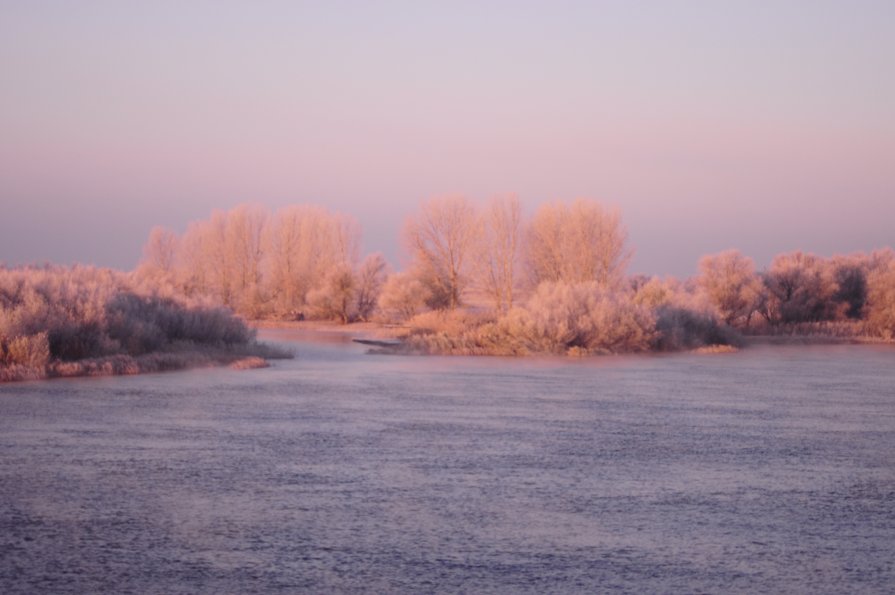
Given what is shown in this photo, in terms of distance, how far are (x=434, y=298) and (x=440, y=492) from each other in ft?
133

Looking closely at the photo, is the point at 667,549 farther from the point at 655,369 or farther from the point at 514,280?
the point at 514,280

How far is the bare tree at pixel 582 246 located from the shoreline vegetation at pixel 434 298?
0.19 feet

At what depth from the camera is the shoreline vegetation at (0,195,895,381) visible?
1934 cm

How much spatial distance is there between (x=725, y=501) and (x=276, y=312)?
54.1 m

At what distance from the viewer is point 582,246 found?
144 ft

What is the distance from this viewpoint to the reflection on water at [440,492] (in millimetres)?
5223

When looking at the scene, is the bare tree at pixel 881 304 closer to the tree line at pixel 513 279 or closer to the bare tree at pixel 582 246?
the tree line at pixel 513 279

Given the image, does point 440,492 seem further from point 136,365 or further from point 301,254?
point 301,254

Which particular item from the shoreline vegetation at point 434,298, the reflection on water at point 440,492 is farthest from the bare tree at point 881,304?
the reflection on water at point 440,492

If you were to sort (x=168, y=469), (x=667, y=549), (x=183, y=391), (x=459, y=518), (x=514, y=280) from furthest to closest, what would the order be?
(x=514, y=280), (x=183, y=391), (x=168, y=469), (x=459, y=518), (x=667, y=549)

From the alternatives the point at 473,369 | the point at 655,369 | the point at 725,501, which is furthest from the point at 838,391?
the point at 725,501

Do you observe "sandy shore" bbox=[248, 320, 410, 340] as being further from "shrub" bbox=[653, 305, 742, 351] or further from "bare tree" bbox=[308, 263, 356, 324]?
"shrub" bbox=[653, 305, 742, 351]

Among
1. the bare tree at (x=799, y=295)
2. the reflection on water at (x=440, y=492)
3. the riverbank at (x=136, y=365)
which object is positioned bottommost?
the reflection on water at (x=440, y=492)

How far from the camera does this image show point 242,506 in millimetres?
6684
